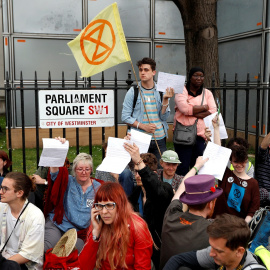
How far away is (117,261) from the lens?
3.16 meters

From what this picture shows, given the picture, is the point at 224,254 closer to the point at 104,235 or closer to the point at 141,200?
the point at 104,235

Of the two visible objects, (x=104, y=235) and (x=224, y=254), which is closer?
(x=224, y=254)

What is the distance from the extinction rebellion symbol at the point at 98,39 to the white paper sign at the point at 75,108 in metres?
0.53

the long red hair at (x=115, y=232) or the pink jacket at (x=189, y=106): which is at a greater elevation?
the pink jacket at (x=189, y=106)

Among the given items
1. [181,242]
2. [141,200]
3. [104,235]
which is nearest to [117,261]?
[104,235]

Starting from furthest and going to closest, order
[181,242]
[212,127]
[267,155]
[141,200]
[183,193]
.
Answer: [267,155] → [212,127] → [141,200] → [183,193] → [181,242]

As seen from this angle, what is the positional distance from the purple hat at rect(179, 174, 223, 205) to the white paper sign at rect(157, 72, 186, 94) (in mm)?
2123

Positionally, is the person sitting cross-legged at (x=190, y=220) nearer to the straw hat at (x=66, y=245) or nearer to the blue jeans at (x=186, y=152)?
the straw hat at (x=66, y=245)

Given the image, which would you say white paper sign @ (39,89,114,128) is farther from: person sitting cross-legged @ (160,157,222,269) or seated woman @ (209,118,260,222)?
person sitting cross-legged @ (160,157,222,269)

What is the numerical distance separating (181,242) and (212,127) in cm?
192

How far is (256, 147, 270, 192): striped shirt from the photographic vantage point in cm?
535

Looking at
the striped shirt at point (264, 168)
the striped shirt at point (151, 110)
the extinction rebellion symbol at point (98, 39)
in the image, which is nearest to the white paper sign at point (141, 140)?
the extinction rebellion symbol at point (98, 39)

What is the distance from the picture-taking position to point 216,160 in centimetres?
397

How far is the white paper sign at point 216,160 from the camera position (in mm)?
3908
